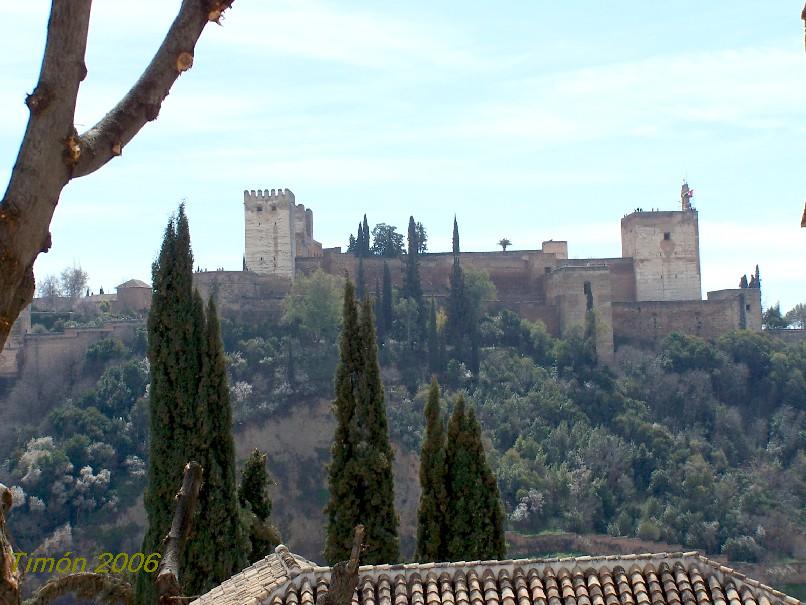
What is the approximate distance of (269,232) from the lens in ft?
175

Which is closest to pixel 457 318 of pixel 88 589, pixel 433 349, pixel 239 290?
pixel 433 349

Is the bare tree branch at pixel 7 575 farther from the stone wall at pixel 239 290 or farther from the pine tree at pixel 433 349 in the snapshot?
the stone wall at pixel 239 290

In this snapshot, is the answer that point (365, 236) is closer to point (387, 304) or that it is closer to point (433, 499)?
point (387, 304)

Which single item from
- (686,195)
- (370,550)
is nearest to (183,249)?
(370,550)

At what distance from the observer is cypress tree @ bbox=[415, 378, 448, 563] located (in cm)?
1573

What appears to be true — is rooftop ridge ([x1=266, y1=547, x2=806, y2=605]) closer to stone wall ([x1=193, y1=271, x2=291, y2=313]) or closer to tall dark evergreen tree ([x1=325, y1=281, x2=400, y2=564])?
tall dark evergreen tree ([x1=325, y1=281, x2=400, y2=564])

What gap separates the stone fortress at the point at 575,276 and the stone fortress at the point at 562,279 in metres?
0.04

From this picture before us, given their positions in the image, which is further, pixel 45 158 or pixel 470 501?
pixel 470 501

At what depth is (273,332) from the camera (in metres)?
49.3

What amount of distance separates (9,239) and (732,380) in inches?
1846

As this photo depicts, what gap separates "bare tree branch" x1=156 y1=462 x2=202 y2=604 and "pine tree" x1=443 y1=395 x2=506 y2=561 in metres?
11.2

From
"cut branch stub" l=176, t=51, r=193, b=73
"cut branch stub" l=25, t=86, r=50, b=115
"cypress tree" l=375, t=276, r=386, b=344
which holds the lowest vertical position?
"cypress tree" l=375, t=276, r=386, b=344

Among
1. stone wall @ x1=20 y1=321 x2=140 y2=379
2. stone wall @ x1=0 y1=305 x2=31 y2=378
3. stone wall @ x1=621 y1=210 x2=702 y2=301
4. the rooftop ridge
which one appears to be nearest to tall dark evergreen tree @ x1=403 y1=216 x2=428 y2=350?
stone wall @ x1=621 y1=210 x2=702 y2=301

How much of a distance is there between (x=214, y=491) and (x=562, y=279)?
120 ft
